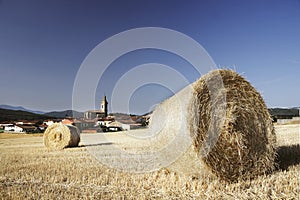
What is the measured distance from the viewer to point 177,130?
5.27 m

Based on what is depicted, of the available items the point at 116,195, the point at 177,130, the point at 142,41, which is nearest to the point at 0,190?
the point at 116,195

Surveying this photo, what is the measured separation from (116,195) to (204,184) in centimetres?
151

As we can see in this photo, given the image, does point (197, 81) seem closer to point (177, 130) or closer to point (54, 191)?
point (177, 130)

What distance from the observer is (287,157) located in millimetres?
6641

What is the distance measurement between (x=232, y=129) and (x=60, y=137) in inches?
363

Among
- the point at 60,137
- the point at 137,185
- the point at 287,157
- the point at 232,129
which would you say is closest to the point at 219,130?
the point at 232,129

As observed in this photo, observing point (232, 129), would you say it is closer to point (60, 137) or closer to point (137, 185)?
point (137, 185)

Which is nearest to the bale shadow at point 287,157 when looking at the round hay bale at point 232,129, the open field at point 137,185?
the open field at point 137,185

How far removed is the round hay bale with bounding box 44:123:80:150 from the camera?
12328 mm

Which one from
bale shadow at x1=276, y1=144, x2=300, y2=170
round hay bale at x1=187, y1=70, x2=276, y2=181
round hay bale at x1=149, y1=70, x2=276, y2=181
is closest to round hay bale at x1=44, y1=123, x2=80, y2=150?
round hay bale at x1=149, y1=70, x2=276, y2=181

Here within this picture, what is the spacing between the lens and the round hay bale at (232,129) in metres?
5.10

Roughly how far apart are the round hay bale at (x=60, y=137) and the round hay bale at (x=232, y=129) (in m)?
8.47

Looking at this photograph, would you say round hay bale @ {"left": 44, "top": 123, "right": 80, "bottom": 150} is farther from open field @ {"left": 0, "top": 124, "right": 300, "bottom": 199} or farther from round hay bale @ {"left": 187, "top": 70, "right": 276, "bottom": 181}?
round hay bale @ {"left": 187, "top": 70, "right": 276, "bottom": 181}

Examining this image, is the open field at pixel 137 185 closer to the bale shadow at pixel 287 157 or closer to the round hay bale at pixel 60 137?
the bale shadow at pixel 287 157
